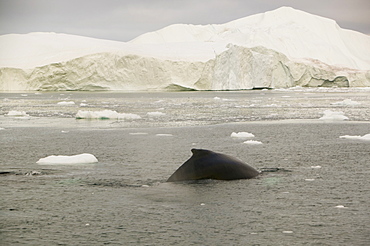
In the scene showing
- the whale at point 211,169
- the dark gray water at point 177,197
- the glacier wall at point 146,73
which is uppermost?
the glacier wall at point 146,73

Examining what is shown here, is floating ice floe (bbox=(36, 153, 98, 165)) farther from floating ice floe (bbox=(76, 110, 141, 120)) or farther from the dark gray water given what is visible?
floating ice floe (bbox=(76, 110, 141, 120))

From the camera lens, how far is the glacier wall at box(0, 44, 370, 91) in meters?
58.7

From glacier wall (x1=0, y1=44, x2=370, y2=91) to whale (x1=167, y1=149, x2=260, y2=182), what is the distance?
165 ft

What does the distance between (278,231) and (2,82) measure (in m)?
61.2

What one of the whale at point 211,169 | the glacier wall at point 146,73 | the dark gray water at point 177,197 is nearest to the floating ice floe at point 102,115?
the dark gray water at point 177,197

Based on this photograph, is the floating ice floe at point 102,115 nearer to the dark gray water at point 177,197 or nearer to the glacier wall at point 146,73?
the dark gray water at point 177,197

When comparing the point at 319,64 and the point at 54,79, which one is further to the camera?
the point at 319,64

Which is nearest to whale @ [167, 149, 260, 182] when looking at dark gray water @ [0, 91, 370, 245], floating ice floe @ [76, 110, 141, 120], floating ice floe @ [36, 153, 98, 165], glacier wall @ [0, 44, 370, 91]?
dark gray water @ [0, 91, 370, 245]

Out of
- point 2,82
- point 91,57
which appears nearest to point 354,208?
point 91,57

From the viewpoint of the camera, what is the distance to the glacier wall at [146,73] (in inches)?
2311

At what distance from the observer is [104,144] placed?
1117 cm

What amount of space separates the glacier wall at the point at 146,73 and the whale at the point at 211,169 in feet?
165

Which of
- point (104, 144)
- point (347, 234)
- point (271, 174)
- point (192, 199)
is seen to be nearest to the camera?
point (347, 234)

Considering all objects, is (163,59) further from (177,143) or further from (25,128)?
(177,143)
